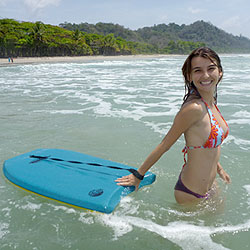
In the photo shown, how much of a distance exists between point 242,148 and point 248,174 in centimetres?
105

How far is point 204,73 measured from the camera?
72.2 inches

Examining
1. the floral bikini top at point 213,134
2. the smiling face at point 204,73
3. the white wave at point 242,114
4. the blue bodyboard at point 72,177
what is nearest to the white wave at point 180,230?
the blue bodyboard at point 72,177

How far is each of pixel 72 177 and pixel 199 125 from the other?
1.60 m

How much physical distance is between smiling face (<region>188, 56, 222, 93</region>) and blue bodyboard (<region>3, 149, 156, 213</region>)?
114 centimetres

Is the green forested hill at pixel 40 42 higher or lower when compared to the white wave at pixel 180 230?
higher

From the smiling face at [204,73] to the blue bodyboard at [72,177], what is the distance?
114 centimetres

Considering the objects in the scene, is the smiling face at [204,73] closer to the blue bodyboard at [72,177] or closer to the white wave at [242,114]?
the blue bodyboard at [72,177]

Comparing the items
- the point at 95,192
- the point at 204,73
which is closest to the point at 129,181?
the point at 95,192

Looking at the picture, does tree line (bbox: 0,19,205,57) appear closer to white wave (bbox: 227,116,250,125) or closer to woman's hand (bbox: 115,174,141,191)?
white wave (bbox: 227,116,250,125)

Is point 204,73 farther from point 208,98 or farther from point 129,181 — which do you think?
point 129,181

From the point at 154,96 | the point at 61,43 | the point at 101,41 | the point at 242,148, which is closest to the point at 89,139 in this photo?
the point at 242,148

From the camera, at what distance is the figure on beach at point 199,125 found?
1.81 meters

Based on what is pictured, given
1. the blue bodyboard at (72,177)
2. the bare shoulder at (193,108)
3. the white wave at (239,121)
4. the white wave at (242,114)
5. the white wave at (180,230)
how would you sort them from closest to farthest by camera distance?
the bare shoulder at (193,108) → the white wave at (180,230) → the blue bodyboard at (72,177) → the white wave at (239,121) → the white wave at (242,114)

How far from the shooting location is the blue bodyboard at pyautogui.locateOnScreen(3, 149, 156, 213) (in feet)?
7.87
